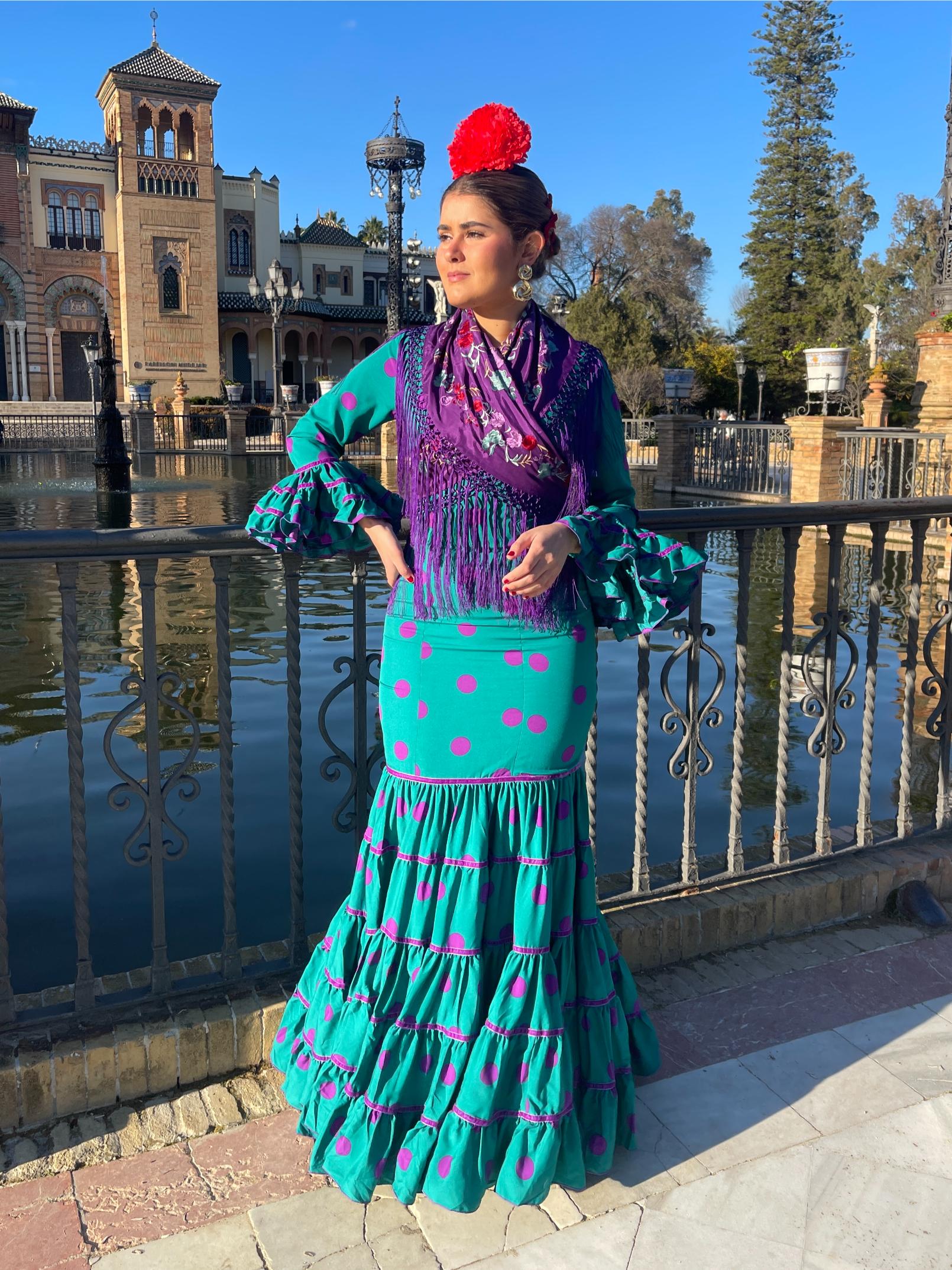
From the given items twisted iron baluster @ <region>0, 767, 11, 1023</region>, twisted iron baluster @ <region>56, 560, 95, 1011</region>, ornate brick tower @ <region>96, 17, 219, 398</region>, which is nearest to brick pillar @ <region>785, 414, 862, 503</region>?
twisted iron baluster @ <region>56, 560, 95, 1011</region>

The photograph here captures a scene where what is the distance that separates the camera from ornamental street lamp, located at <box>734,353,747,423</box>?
1380 inches

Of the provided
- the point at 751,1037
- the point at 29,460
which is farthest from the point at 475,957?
the point at 29,460

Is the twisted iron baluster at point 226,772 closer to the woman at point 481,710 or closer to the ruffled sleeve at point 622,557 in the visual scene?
the woman at point 481,710

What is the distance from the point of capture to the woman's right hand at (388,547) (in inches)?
72.6

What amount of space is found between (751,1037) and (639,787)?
611 mm

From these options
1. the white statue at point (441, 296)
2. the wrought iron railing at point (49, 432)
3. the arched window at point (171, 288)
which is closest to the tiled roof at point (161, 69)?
the arched window at point (171, 288)

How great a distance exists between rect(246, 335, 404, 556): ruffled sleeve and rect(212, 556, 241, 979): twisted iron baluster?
0.76 feet

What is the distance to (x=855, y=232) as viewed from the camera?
44.8 meters

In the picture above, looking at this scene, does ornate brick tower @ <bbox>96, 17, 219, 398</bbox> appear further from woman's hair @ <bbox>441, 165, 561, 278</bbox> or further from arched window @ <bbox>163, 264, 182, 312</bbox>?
woman's hair @ <bbox>441, 165, 561, 278</bbox>

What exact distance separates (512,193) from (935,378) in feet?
45.7

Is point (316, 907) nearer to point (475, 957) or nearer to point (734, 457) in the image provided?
point (475, 957)

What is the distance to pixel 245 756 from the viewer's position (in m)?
4.54

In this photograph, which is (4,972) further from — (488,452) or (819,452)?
(819,452)

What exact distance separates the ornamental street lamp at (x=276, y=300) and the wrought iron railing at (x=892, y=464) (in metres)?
17.8
